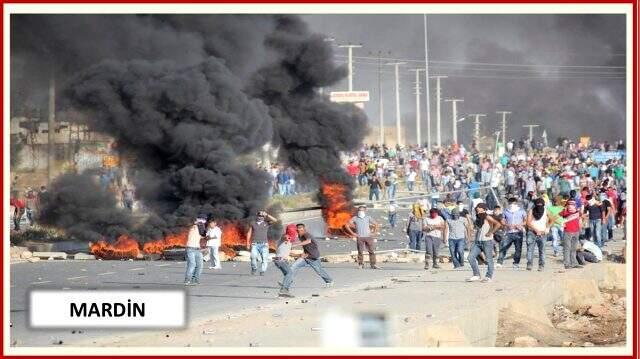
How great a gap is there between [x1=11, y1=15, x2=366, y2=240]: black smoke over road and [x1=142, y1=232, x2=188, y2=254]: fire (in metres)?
0.21

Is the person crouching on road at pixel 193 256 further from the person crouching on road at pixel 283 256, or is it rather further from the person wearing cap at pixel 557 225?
the person wearing cap at pixel 557 225

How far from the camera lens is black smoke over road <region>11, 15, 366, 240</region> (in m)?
33.5

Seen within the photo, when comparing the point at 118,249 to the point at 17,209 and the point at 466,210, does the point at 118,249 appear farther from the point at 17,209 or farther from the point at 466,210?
the point at 466,210

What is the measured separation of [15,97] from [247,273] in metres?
11.4

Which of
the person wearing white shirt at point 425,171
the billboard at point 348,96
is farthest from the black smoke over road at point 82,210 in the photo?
the person wearing white shirt at point 425,171

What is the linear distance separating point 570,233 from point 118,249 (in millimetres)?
10553

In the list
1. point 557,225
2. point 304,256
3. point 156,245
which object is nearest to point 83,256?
point 156,245

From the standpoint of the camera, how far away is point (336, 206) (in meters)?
37.8

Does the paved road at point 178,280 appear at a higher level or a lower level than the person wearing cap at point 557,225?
lower

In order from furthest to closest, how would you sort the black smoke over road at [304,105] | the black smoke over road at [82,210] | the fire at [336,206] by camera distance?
the black smoke over road at [304,105] < the fire at [336,206] < the black smoke over road at [82,210]

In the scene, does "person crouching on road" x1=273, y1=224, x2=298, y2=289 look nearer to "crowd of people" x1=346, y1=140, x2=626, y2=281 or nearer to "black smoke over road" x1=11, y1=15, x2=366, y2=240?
"crowd of people" x1=346, y1=140, x2=626, y2=281

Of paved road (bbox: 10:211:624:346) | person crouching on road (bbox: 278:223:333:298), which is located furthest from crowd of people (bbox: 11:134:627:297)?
paved road (bbox: 10:211:624:346)

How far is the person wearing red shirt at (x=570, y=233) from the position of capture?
25750 mm

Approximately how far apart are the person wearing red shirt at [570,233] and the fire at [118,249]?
32.2 ft
